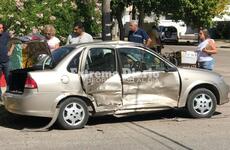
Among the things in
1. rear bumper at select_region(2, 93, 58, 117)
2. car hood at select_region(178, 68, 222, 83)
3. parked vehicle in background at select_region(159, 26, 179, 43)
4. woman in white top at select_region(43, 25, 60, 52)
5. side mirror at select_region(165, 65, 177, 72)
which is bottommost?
parked vehicle in background at select_region(159, 26, 179, 43)

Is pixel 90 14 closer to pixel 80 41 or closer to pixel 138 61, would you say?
pixel 80 41

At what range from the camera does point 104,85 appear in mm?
9484

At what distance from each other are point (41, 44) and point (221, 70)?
34.6 ft

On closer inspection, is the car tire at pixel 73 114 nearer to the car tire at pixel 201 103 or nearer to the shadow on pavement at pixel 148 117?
the shadow on pavement at pixel 148 117

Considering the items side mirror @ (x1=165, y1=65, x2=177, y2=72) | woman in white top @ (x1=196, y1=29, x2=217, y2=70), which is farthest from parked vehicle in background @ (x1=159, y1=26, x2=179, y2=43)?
side mirror @ (x1=165, y1=65, x2=177, y2=72)

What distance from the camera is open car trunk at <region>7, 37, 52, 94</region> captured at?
375 inches

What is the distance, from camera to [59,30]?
17.9 m

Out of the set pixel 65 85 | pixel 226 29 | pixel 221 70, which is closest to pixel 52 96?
pixel 65 85

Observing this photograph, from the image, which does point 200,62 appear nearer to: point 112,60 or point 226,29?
point 112,60

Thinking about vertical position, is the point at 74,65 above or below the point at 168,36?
above

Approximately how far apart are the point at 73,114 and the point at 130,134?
3.55 ft

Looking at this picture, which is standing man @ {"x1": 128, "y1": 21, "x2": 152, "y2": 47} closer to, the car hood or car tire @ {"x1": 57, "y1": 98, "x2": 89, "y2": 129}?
the car hood

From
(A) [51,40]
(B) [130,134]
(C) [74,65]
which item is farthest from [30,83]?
→ (A) [51,40]

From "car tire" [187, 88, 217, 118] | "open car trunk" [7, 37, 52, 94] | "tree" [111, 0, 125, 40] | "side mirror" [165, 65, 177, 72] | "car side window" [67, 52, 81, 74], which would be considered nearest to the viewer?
"car side window" [67, 52, 81, 74]
